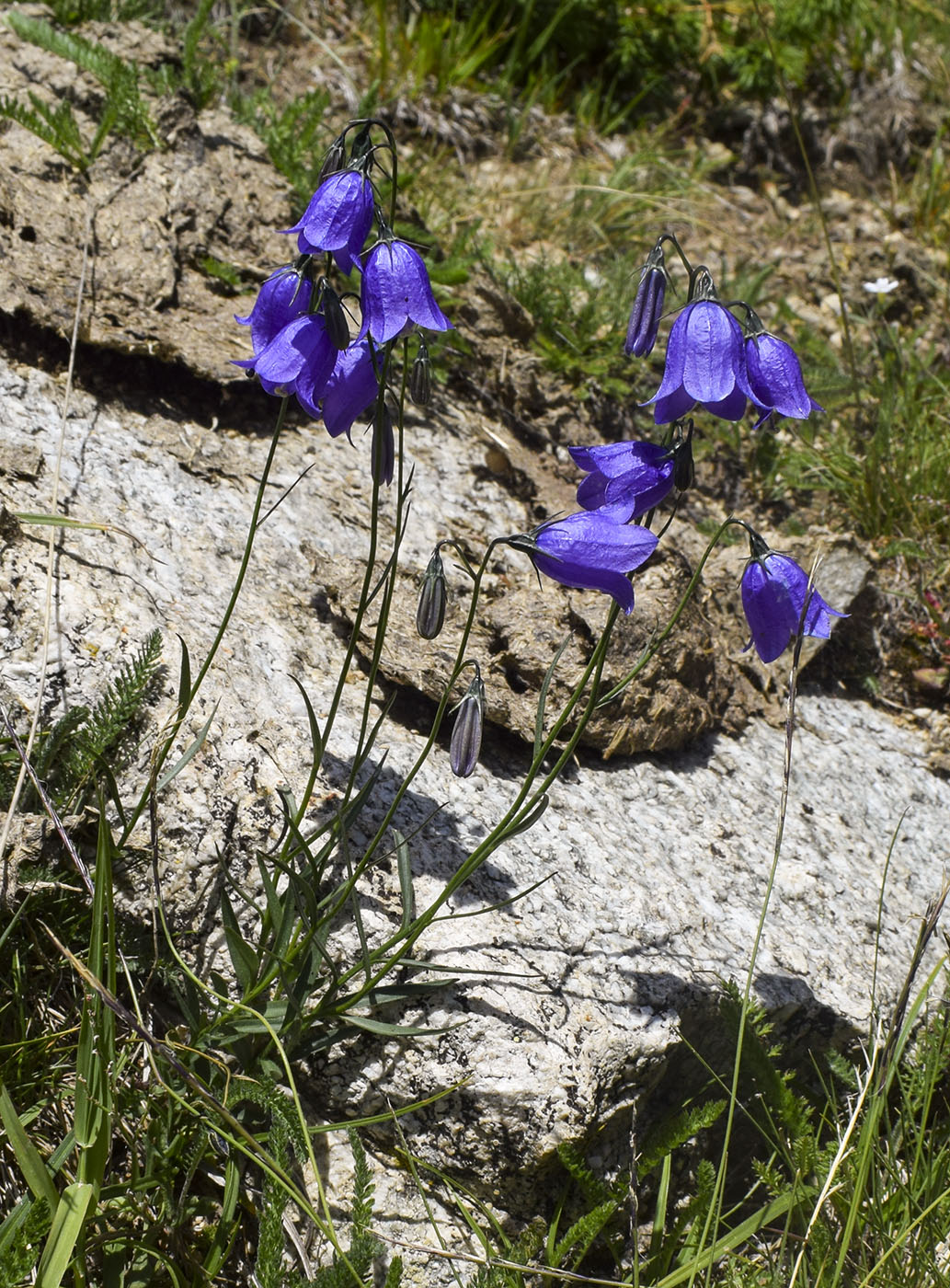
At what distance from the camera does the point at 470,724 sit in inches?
92.2

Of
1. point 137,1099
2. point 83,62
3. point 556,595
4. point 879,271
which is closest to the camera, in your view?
point 137,1099

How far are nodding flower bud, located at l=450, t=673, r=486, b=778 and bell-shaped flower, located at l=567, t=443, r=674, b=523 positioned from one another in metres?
0.53

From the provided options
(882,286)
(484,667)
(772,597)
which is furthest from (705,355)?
(882,286)

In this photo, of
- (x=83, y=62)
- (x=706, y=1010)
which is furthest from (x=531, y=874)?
(x=83, y=62)

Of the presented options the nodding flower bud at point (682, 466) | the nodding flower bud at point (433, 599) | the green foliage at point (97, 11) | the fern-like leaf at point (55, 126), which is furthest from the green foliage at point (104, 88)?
the nodding flower bud at point (682, 466)

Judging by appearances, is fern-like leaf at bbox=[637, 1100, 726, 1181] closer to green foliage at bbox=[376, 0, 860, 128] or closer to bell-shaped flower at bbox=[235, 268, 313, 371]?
bell-shaped flower at bbox=[235, 268, 313, 371]

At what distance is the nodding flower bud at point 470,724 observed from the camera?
7.68ft

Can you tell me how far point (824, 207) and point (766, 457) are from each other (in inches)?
115

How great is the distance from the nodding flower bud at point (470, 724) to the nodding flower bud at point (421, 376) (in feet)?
2.14

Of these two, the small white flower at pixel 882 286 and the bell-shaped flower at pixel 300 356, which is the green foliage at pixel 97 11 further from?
the small white flower at pixel 882 286

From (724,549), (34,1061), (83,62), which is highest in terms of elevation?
(83,62)

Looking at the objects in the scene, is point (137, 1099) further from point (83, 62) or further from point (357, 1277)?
point (83, 62)

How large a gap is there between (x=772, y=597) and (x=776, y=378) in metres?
0.46

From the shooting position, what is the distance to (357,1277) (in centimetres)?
190
